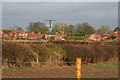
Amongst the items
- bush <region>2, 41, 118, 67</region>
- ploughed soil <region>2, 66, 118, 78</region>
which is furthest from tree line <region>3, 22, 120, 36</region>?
ploughed soil <region>2, 66, 118, 78</region>

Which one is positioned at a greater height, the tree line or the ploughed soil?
the tree line

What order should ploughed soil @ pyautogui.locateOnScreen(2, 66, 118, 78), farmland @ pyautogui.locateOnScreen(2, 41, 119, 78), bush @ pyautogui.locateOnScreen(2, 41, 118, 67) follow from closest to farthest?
ploughed soil @ pyautogui.locateOnScreen(2, 66, 118, 78), farmland @ pyautogui.locateOnScreen(2, 41, 119, 78), bush @ pyautogui.locateOnScreen(2, 41, 118, 67)

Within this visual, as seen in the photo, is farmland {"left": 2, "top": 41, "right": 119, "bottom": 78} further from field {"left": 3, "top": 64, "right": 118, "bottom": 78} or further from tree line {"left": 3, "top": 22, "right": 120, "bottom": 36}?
tree line {"left": 3, "top": 22, "right": 120, "bottom": 36}

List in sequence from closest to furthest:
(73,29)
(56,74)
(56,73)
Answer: (56,74)
(56,73)
(73,29)

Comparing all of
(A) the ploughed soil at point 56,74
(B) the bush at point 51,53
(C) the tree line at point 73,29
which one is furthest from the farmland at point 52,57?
(C) the tree line at point 73,29

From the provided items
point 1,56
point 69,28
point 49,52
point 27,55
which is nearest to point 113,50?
point 49,52

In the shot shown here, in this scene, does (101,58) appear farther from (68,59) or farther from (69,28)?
(69,28)

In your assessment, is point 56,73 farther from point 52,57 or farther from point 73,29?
point 73,29

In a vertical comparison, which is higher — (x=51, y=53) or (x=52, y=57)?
(x=51, y=53)

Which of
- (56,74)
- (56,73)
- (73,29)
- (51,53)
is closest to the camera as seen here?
(56,74)

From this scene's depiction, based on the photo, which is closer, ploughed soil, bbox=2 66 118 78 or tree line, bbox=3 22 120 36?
ploughed soil, bbox=2 66 118 78

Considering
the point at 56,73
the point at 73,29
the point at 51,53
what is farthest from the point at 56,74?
the point at 73,29

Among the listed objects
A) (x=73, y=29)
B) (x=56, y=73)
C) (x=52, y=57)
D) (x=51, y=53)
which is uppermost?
(x=73, y=29)

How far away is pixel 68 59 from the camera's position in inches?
789
